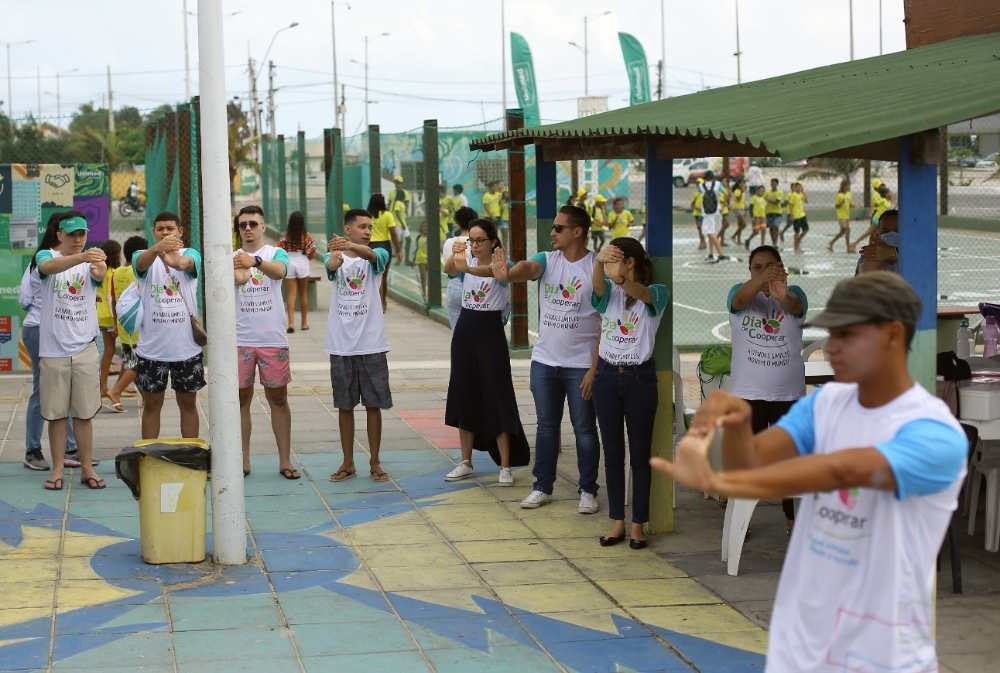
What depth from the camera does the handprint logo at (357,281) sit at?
28.1 feet

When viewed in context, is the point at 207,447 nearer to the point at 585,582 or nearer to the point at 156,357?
the point at 156,357

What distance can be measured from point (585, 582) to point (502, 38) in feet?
179

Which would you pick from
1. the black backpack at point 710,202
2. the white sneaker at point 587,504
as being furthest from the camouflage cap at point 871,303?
the black backpack at point 710,202

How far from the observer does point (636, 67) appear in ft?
104

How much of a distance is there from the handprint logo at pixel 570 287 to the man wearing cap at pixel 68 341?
3.04 meters

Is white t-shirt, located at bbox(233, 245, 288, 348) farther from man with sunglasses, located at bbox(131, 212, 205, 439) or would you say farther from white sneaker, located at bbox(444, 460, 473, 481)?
white sneaker, located at bbox(444, 460, 473, 481)

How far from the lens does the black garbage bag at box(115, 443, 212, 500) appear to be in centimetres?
668

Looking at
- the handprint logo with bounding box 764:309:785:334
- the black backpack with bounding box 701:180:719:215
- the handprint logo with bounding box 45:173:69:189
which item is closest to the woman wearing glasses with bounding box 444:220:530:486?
the handprint logo with bounding box 764:309:785:334

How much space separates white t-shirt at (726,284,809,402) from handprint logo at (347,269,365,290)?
277cm

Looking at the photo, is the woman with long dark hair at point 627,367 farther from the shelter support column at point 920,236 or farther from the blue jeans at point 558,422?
the shelter support column at point 920,236

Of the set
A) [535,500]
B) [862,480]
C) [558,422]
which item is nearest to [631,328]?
[558,422]

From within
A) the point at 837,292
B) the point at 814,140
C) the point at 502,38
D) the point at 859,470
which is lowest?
the point at 859,470

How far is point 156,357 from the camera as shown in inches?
323

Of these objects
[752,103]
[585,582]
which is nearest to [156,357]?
[585,582]
